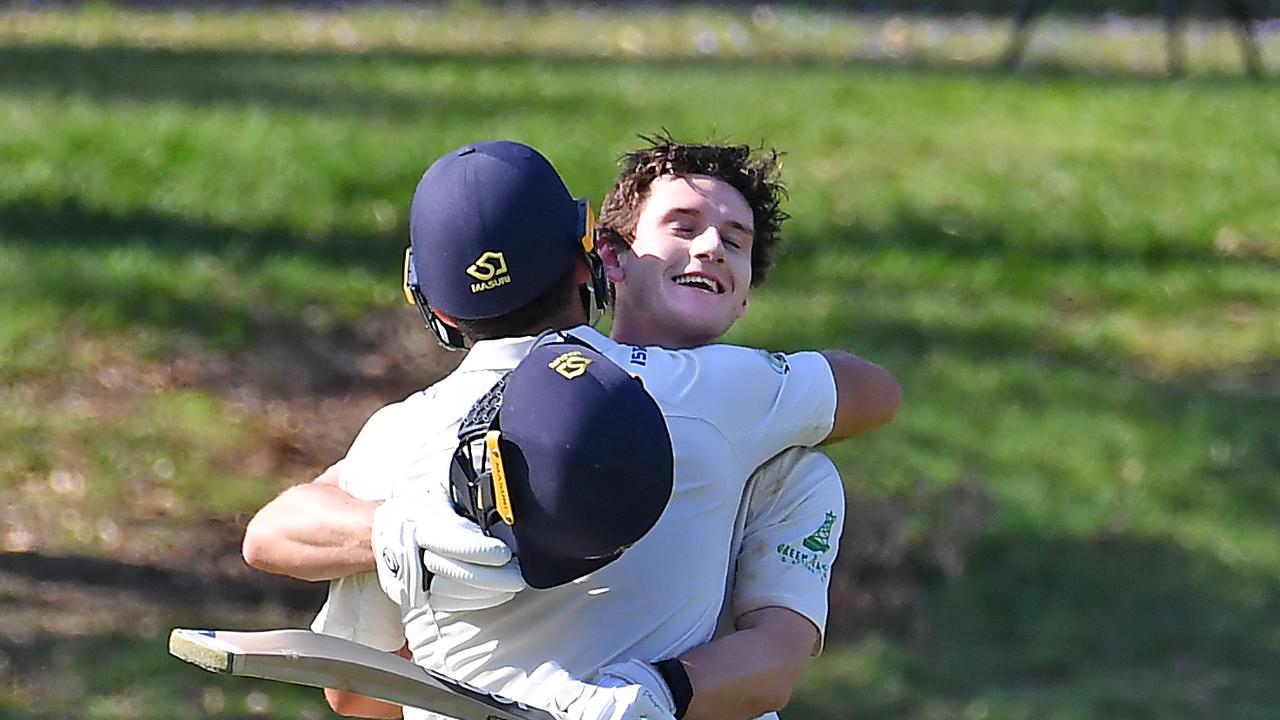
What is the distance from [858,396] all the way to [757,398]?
0.24 metres

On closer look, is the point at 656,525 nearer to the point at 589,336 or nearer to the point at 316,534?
the point at 589,336

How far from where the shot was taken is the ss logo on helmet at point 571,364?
2396 mm

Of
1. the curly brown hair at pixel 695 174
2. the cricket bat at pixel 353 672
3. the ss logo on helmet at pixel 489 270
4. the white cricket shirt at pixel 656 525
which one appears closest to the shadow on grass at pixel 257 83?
the curly brown hair at pixel 695 174

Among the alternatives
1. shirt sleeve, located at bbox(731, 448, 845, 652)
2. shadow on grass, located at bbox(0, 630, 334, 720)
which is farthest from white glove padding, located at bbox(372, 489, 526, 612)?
shadow on grass, located at bbox(0, 630, 334, 720)

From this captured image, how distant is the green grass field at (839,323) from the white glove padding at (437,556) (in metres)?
3.91

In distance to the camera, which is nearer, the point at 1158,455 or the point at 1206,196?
the point at 1158,455

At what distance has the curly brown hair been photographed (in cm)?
293

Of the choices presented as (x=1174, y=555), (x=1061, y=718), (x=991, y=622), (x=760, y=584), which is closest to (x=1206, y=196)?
(x=1174, y=555)

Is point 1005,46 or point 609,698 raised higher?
point 609,698

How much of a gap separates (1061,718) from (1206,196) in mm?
5509

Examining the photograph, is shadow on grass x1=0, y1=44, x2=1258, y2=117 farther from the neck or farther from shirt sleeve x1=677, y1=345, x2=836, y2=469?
shirt sleeve x1=677, y1=345, x2=836, y2=469

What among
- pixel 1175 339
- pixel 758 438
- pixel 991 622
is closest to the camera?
pixel 758 438

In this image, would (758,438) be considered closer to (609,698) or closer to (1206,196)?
(609,698)

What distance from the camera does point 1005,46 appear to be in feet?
51.6
